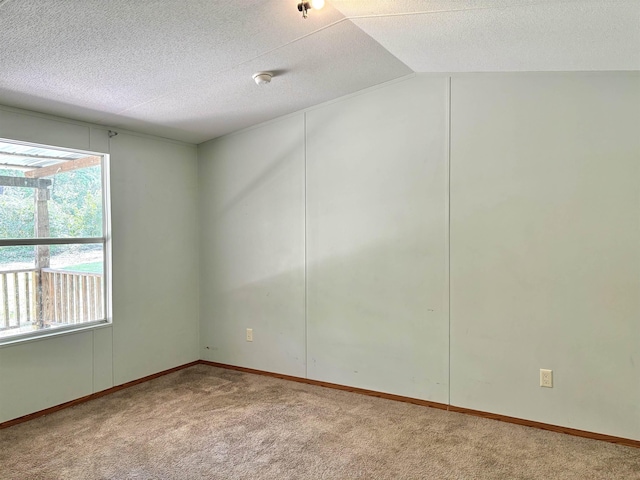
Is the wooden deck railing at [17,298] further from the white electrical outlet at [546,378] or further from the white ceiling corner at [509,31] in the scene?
the white electrical outlet at [546,378]

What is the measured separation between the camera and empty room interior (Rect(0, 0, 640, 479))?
7.50 feet

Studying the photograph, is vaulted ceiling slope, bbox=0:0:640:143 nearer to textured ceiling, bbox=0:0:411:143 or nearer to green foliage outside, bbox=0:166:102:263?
textured ceiling, bbox=0:0:411:143

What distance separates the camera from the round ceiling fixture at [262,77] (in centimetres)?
→ 276

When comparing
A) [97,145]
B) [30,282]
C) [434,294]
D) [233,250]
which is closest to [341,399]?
[434,294]

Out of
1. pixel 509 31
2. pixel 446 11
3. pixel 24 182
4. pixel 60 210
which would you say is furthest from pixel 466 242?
pixel 24 182

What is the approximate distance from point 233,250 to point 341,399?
1763 mm

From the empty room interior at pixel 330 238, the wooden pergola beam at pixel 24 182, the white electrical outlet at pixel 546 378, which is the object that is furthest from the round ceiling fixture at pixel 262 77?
the white electrical outlet at pixel 546 378

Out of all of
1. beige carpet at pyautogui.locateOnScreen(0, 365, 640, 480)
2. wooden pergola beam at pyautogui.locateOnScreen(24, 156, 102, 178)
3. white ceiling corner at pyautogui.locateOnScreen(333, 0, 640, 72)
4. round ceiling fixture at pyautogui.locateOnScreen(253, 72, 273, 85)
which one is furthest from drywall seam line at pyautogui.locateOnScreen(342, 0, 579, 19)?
wooden pergola beam at pyautogui.locateOnScreen(24, 156, 102, 178)

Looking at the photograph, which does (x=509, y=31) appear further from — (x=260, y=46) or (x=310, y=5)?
(x=260, y=46)

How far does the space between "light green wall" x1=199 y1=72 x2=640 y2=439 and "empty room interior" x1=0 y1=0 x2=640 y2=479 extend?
2cm

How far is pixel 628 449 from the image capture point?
2512 millimetres

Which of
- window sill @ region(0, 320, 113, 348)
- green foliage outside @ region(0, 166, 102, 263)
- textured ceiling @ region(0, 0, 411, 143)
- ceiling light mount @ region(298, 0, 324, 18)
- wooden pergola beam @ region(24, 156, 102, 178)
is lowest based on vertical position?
window sill @ region(0, 320, 113, 348)

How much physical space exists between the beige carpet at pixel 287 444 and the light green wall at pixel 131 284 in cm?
27

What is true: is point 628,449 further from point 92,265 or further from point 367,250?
point 92,265
